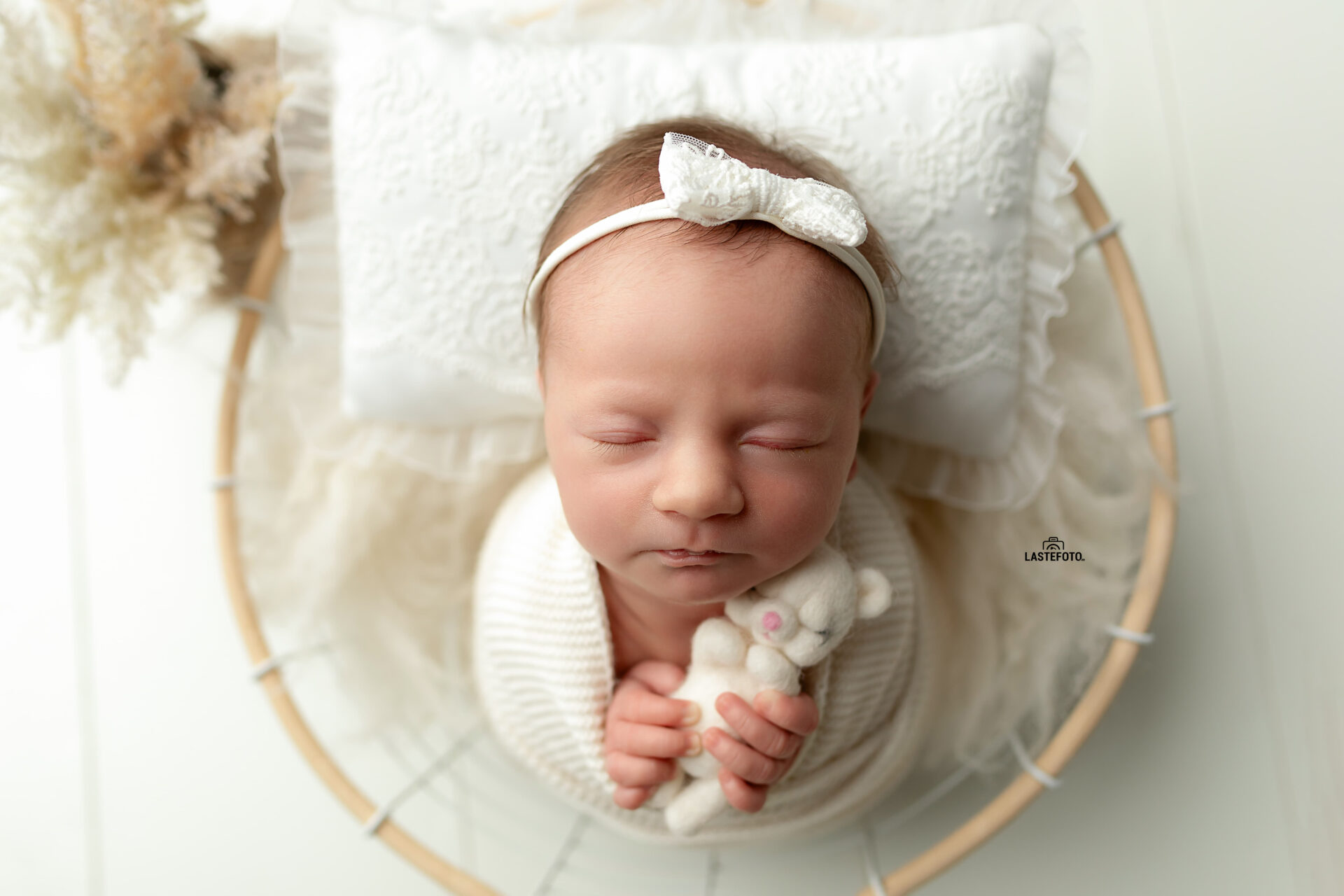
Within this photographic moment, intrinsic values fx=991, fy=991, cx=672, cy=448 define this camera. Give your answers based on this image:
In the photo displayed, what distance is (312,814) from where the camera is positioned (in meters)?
1.42

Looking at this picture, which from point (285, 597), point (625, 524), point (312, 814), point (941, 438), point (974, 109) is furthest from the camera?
point (312, 814)

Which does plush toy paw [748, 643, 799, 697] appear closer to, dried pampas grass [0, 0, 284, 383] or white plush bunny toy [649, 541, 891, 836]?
white plush bunny toy [649, 541, 891, 836]

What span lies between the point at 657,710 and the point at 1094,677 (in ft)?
1.94

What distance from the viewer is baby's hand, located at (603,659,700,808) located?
95 centimetres

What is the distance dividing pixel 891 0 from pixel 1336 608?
997mm

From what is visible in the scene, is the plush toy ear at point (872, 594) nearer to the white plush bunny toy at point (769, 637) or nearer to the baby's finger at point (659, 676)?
the white plush bunny toy at point (769, 637)

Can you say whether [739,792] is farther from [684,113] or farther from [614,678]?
[684,113]

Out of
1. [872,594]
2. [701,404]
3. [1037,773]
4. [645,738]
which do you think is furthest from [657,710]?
[1037,773]

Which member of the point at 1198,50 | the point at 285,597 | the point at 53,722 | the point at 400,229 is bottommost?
the point at 53,722

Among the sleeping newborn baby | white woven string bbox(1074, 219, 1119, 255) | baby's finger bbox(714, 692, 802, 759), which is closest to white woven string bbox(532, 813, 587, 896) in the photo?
the sleeping newborn baby

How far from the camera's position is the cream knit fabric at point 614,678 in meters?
1.03

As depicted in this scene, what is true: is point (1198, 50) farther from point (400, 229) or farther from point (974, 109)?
point (400, 229)

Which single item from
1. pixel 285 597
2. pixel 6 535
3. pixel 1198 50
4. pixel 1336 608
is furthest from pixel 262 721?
pixel 1198 50

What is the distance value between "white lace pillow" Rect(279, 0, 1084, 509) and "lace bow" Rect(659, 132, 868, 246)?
9.4 inches
